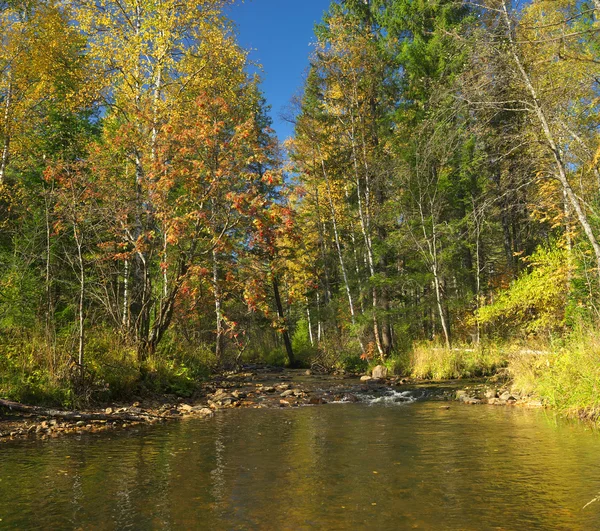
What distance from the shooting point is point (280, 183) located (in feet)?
41.0

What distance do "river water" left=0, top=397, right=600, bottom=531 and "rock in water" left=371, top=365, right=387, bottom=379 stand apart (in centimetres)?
847

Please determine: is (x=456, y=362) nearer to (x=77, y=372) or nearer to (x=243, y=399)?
(x=243, y=399)

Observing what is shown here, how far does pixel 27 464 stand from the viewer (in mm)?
6418

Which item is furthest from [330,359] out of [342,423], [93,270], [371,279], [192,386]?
[342,423]

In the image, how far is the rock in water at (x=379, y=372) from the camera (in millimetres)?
17625

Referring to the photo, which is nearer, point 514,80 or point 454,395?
point 514,80

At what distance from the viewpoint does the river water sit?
14.6ft

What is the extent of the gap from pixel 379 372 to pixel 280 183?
27.5 ft

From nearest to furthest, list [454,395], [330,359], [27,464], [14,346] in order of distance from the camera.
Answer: [27,464] < [14,346] < [454,395] < [330,359]

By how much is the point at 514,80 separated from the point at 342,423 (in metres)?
7.94

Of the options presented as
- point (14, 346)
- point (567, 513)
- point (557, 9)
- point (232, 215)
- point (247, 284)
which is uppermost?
point (557, 9)

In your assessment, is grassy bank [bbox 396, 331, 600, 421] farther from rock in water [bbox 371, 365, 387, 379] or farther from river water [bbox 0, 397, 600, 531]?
rock in water [bbox 371, 365, 387, 379]

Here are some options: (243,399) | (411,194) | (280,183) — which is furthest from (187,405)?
(411,194)

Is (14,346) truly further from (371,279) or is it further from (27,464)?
(371,279)
